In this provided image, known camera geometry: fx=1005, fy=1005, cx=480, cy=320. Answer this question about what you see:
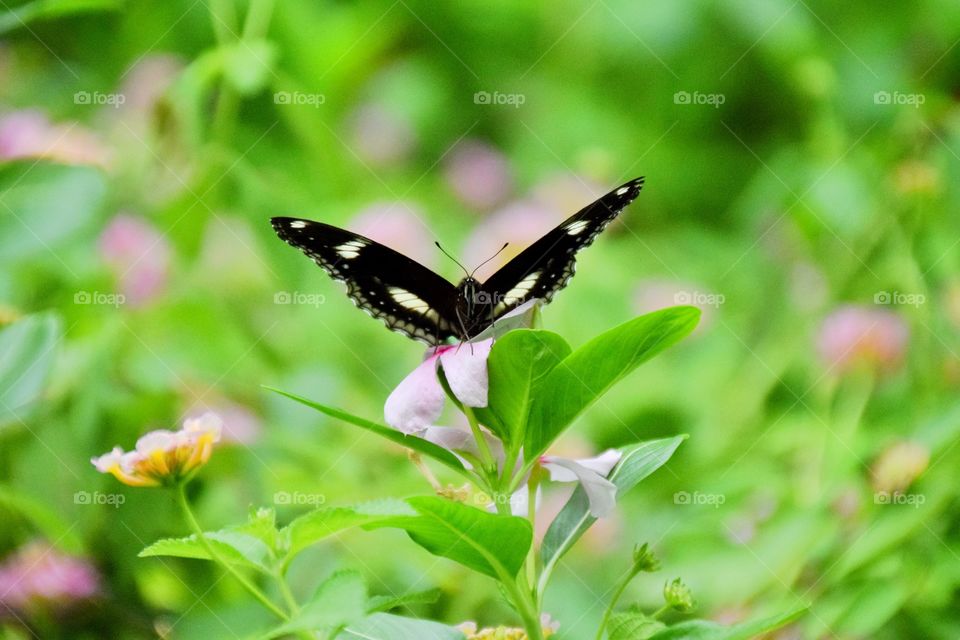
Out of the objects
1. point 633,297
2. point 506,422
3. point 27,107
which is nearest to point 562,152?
point 633,297

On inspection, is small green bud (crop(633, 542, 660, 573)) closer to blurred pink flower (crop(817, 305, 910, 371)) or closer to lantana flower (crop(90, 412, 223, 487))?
lantana flower (crop(90, 412, 223, 487))

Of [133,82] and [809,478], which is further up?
[133,82]

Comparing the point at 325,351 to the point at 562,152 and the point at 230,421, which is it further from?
the point at 562,152

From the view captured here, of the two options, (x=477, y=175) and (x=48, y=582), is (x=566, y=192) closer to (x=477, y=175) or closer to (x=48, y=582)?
(x=477, y=175)

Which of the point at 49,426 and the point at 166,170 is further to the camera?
the point at 166,170

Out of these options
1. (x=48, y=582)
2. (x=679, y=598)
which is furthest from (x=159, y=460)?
(x=48, y=582)

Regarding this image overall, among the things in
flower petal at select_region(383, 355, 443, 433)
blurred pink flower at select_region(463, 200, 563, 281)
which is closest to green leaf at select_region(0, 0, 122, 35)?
blurred pink flower at select_region(463, 200, 563, 281)
